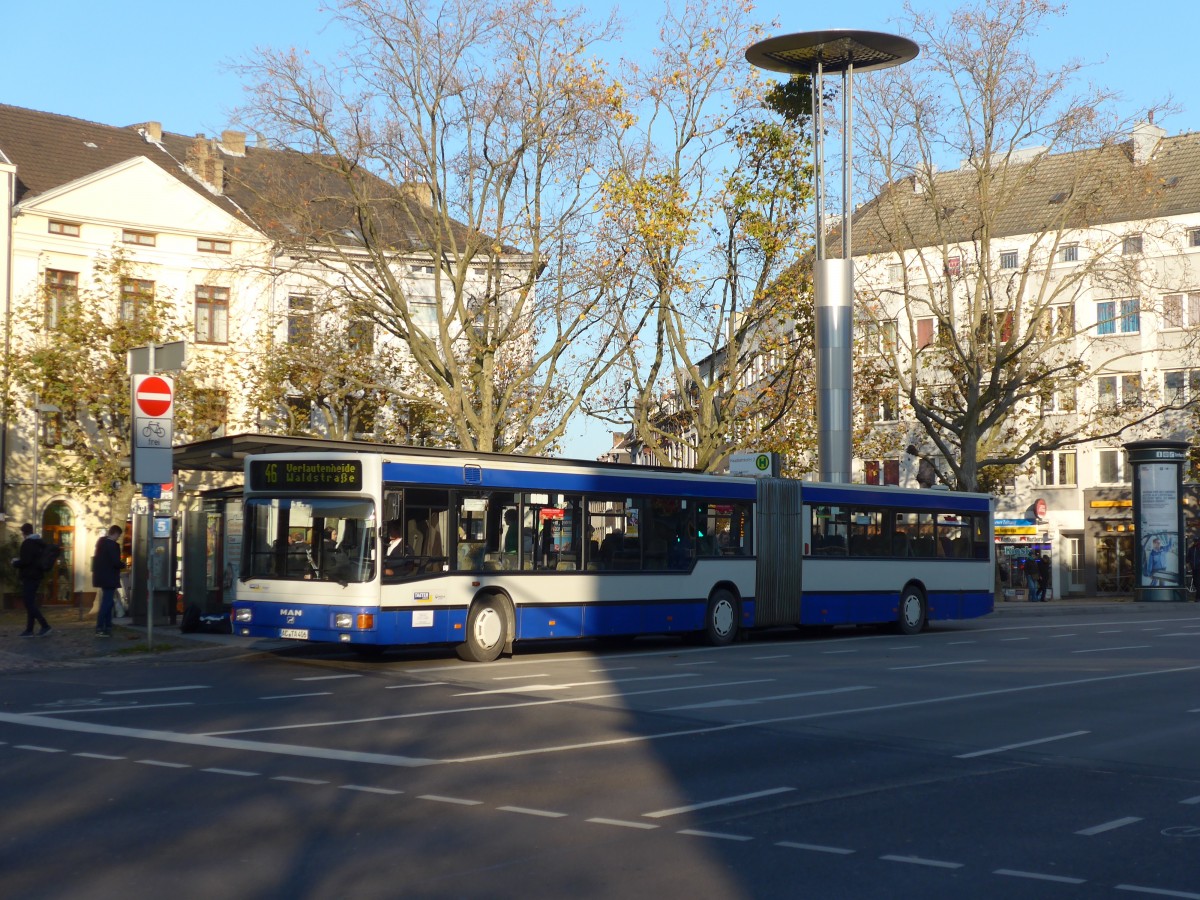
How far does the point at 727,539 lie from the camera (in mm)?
25688

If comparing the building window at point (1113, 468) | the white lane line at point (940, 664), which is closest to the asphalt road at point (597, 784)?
the white lane line at point (940, 664)

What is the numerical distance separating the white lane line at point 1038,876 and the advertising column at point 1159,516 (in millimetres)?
43482

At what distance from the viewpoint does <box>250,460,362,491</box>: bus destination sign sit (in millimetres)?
19438

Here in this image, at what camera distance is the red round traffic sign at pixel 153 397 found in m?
20.4

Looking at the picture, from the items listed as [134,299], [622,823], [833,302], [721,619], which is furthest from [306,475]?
[134,299]

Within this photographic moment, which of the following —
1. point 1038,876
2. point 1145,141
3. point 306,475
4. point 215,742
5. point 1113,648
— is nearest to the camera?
point 1038,876

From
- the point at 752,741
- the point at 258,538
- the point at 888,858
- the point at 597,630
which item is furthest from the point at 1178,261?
the point at 888,858

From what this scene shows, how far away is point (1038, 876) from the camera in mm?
7430

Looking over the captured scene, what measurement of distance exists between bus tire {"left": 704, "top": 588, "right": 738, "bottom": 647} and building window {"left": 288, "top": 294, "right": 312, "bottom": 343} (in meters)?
13.7

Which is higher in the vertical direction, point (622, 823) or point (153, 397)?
point (153, 397)

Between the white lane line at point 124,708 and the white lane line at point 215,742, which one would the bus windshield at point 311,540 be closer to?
the white lane line at point 124,708

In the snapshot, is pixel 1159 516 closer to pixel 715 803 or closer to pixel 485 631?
pixel 485 631

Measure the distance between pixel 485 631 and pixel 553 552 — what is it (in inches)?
73.5

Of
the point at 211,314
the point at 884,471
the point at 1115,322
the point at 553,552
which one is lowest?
the point at 553,552
